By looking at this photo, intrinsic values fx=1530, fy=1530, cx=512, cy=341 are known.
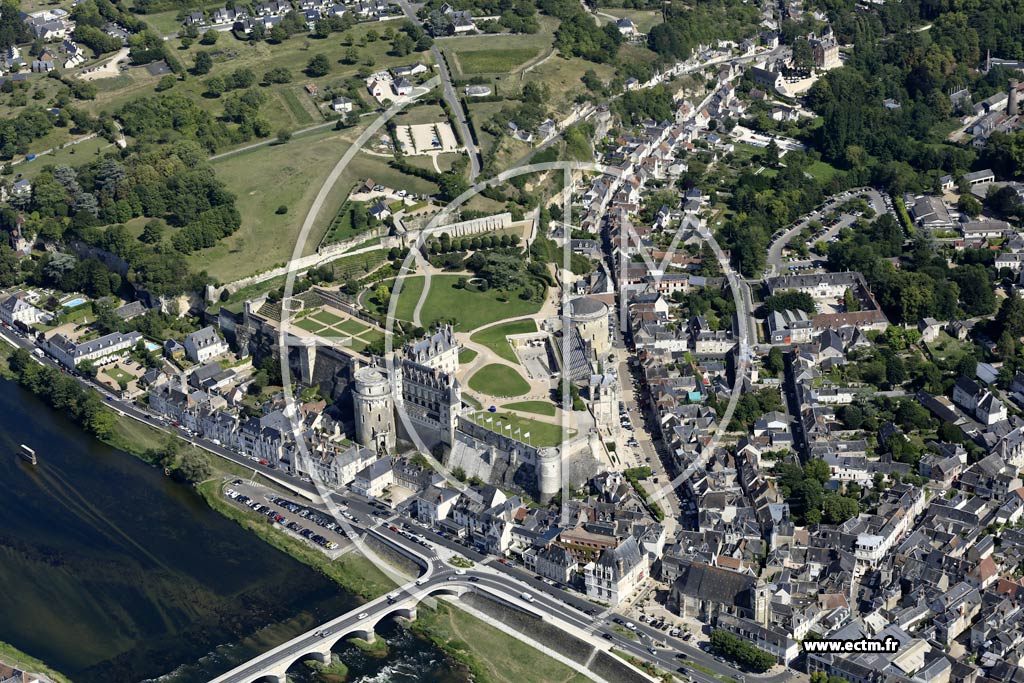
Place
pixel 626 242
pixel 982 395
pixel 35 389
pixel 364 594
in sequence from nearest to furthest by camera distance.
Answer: pixel 364 594 < pixel 982 395 < pixel 35 389 < pixel 626 242

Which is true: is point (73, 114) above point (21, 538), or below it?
above

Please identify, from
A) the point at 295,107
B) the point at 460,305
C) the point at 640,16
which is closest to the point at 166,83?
the point at 295,107

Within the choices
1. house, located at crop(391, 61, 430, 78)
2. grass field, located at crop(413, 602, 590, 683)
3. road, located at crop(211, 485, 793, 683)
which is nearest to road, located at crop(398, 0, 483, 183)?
house, located at crop(391, 61, 430, 78)

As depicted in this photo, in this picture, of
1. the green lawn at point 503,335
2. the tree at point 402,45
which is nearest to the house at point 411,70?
the tree at point 402,45

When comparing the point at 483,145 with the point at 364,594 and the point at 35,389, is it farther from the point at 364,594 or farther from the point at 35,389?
the point at 364,594

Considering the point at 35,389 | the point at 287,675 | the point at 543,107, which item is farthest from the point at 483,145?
the point at 287,675

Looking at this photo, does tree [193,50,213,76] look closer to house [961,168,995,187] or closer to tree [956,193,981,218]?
house [961,168,995,187]

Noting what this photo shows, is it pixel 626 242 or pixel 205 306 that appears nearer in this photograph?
pixel 205 306
